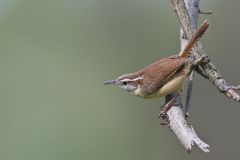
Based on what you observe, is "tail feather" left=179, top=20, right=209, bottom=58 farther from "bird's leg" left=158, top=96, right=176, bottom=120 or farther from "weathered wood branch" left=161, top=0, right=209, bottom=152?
"bird's leg" left=158, top=96, right=176, bottom=120

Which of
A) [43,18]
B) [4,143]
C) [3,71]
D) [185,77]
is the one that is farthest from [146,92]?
[43,18]

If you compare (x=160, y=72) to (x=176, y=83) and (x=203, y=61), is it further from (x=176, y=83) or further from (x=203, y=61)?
(x=203, y=61)

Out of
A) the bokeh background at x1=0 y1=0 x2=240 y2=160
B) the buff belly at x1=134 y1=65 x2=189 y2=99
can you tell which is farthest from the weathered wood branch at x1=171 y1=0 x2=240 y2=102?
the bokeh background at x1=0 y1=0 x2=240 y2=160

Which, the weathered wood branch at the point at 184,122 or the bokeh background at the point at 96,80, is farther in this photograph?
the bokeh background at the point at 96,80

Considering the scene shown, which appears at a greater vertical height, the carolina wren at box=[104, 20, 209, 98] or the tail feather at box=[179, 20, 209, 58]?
the tail feather at box=[179, 20, 209, 58]

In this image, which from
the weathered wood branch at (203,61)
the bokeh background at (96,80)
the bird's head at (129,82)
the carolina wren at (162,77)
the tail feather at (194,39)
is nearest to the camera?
the weathered wood branch at (203,61)

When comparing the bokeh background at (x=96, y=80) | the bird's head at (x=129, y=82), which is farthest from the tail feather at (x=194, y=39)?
the bokeh background at (x=96, y=80)

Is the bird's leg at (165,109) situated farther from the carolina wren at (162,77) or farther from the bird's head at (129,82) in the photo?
the bird's head at (129,82)
